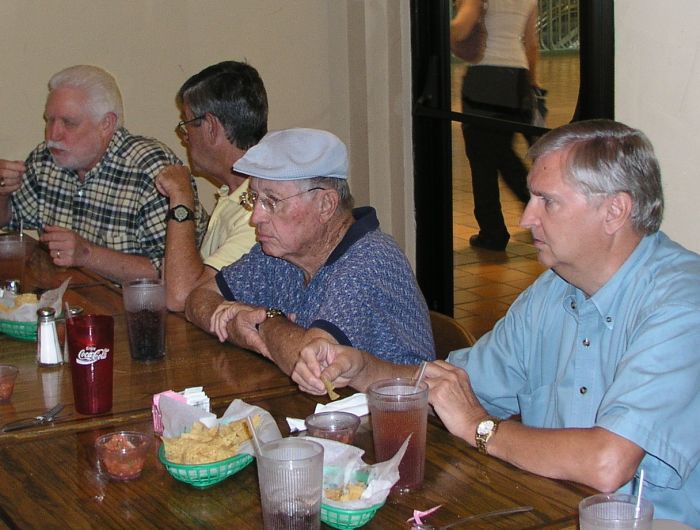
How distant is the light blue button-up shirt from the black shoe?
218 cm

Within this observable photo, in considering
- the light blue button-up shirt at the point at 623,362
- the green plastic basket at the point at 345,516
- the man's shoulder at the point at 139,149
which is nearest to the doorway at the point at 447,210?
the man's shoulder at the point at 139,149

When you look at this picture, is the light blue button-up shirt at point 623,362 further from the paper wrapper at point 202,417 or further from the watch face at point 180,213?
the watch face at point 180,213

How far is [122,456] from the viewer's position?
1.64 m

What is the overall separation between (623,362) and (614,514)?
0.44 meters

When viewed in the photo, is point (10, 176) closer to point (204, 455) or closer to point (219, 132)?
point (219, 132)

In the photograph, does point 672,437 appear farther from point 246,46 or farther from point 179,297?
point 246,46

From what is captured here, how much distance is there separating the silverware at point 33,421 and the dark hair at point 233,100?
1603 mm

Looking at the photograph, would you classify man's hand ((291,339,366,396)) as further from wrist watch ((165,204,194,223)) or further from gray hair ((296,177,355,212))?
wrist watch ((165,204,194,223))

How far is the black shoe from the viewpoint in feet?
14.3

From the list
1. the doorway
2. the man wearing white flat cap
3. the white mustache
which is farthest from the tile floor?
the man wearing white flat cap

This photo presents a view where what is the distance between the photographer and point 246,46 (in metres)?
4.68

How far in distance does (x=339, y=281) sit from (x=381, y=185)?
241cm

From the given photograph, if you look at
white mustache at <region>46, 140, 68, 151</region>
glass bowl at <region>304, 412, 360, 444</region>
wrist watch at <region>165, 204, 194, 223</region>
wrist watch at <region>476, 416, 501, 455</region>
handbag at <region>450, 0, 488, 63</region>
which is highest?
handbag at <region>450, 0, 488, 63</region>

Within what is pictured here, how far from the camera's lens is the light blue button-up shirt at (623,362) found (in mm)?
1692
